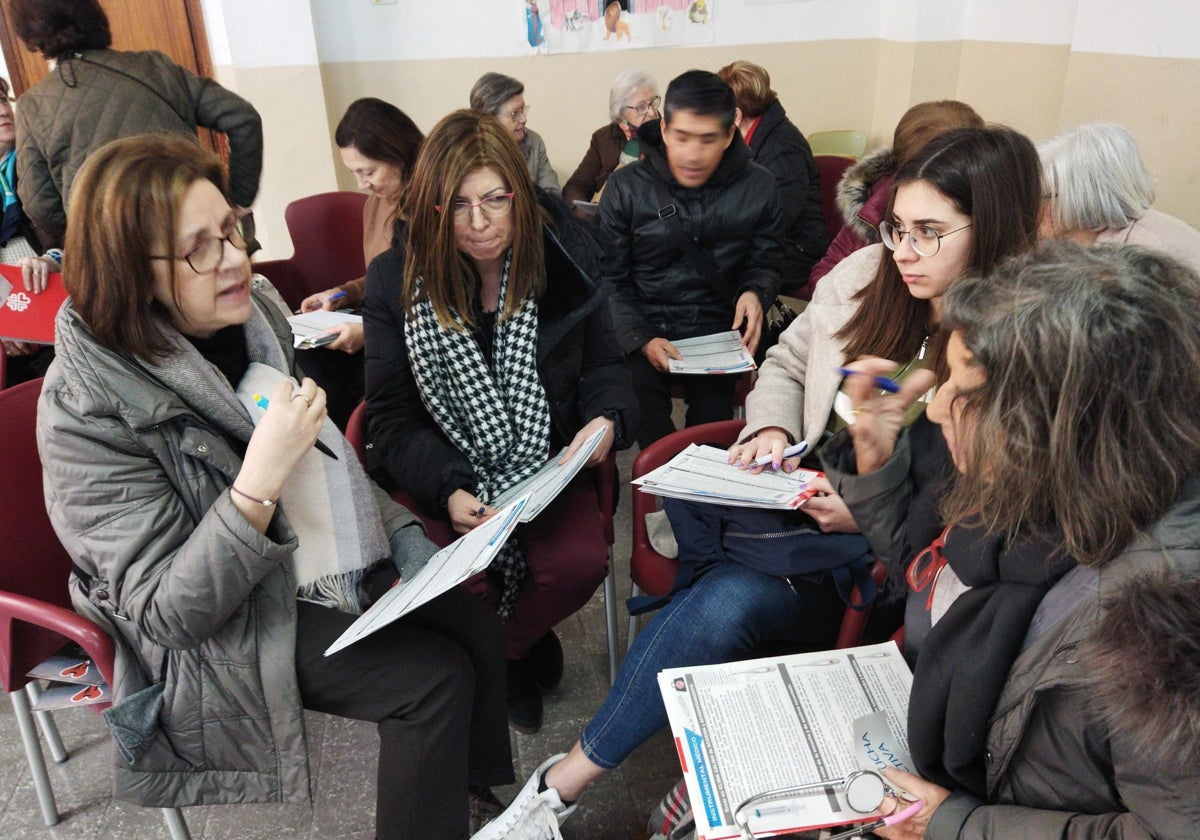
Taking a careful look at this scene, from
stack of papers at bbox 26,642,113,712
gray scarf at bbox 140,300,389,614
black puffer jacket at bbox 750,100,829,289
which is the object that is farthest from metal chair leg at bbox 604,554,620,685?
black puffer jacket at bbox 750,100,829,289

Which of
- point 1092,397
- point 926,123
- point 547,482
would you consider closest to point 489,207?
point 547,482

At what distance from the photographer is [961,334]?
43.0 inches

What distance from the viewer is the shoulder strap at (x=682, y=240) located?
9.02 ft

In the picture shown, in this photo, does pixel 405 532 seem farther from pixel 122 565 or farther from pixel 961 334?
pixel 961 334

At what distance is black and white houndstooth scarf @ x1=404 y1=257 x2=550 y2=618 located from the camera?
1933 millimetres

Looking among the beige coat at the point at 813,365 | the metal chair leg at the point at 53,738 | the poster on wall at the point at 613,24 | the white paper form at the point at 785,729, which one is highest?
the poster on wall at the point at 613,24

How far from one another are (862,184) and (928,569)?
1713 mm

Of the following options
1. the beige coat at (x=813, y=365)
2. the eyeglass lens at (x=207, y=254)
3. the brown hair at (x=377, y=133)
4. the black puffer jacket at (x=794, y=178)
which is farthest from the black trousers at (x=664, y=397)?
the eyeglass lens at (x=207, y=254)

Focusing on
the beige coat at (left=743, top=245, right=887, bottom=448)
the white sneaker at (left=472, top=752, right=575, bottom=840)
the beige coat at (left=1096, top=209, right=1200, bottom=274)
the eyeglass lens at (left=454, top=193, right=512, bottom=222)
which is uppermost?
the eyeglass lens at (left=454, top=193, right=512, bottom=222)

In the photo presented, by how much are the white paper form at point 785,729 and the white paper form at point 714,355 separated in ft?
3.81

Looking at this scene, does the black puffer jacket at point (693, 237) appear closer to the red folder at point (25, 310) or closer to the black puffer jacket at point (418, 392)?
the black puffer jacket at point (418, 392)

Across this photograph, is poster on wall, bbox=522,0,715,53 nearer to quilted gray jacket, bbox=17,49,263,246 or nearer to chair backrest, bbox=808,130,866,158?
chair backrest, bbox=808,130,866,158

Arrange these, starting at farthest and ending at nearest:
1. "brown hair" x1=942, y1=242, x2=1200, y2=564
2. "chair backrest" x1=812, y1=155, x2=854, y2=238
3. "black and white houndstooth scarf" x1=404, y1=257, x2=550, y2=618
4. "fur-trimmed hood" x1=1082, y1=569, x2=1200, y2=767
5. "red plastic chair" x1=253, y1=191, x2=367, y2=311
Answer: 1. "chair backrest" x1=812, y1=155, x2=854, y2=238
2. "red plastic chair" x1=253, y1=191, x2=367, y2=311
3. "black and white houndstooth scarf" x1=404, y1=257, x2=550, y2=618
4. "brown hair" x1=942, y1=242, x2=1200, y2=564
5. "fur-trimmed hood" x1=1082, y1=569, x2=1200, y2=767

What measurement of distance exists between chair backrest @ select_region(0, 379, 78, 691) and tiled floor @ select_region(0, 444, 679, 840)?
1.69 feet
